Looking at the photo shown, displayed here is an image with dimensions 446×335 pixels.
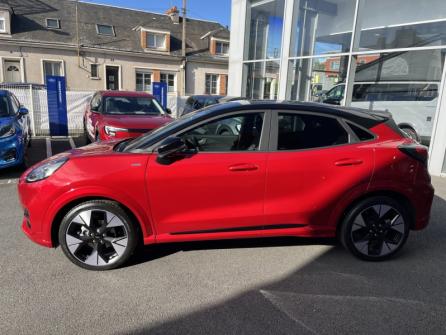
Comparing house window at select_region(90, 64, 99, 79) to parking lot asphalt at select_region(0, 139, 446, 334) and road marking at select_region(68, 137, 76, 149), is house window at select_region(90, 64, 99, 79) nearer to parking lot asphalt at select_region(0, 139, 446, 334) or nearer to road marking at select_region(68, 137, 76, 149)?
road marking at select_region(68, 137, 76, 149)

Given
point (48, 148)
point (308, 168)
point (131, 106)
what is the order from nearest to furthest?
point (308, 168)
point (131, 106)
point (48, 148)

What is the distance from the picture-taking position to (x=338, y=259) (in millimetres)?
3596

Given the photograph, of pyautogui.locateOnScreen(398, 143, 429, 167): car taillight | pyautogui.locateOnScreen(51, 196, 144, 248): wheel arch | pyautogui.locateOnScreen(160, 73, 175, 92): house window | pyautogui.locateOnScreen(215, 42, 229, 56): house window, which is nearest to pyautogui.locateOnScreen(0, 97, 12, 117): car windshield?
pyautogui.locateOnScreen(51, 196, 144, 248): wheel arch

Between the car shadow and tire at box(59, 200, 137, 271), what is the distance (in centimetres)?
34

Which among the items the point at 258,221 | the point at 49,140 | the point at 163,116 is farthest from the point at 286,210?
the point at 49,140

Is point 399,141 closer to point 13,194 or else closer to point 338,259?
point 338,259

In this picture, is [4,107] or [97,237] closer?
[97,237]

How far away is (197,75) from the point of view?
30.5 metres

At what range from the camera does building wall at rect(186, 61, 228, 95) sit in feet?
99.2

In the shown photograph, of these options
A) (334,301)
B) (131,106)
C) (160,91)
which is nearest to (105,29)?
(160,91)

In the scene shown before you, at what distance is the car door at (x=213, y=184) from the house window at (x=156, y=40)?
2821 cm

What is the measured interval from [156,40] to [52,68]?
8.63 metres

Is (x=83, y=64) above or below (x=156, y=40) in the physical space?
below

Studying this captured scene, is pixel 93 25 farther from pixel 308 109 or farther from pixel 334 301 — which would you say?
pixel 334 301
